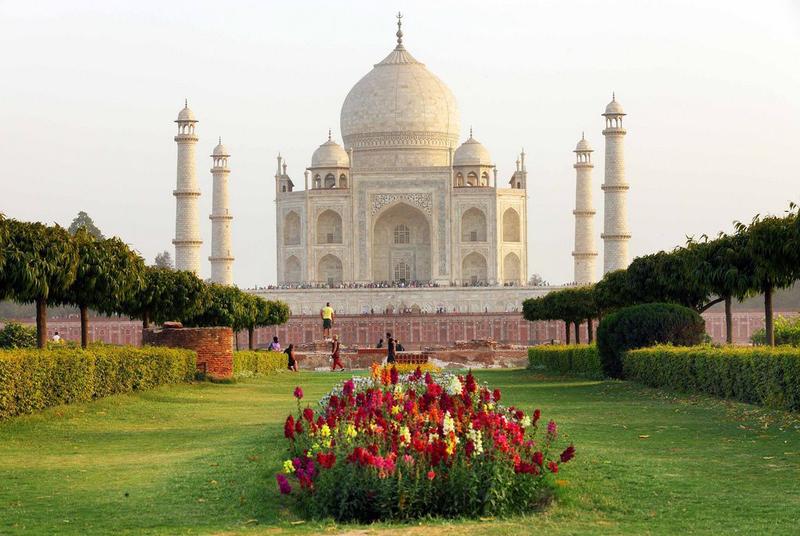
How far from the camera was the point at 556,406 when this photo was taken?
14.6 m

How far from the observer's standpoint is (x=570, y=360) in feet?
79.9

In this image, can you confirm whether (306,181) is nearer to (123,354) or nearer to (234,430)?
(123,354)

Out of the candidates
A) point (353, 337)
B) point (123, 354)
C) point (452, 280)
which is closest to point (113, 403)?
point (123, 354)

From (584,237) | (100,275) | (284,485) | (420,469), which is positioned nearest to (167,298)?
(100,275)

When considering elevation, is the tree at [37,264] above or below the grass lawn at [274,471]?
above

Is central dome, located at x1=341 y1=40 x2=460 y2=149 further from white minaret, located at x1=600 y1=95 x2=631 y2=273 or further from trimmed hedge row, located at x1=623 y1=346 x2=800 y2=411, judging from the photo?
trimmed hedge row, located at x1=623 y1=346 x2=800 y2=411

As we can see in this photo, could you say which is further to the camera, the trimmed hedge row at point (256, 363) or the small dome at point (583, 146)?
the small dome at point (583, 146)

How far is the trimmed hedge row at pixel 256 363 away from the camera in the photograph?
23078 millimetres

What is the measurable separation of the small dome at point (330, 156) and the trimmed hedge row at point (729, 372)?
37.4 m

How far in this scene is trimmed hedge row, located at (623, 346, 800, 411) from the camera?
12094 mm

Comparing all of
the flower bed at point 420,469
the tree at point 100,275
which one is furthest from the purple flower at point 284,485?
the tree at point 100,275

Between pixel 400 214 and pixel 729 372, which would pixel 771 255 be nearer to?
pixel 729 372

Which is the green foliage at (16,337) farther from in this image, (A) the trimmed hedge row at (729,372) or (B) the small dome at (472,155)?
(B) the small dome at (472,155)

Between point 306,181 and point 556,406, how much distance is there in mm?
42009
